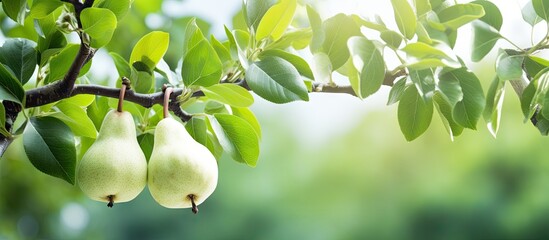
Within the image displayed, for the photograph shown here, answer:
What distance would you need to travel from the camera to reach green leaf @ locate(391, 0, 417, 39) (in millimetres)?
453

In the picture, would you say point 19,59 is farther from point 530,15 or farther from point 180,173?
point 530,15

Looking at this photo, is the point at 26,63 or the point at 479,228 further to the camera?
the point at 479,228

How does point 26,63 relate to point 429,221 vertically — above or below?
above

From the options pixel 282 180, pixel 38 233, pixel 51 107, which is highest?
pixel 51 107

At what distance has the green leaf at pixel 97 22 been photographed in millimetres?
474

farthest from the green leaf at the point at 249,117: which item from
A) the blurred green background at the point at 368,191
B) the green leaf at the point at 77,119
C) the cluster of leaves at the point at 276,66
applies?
the blurred green background at the point at 368,191

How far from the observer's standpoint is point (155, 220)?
18.5ft

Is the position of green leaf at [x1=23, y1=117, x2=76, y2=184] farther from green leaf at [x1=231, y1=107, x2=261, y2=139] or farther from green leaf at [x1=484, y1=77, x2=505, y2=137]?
green leaf at [x1=484, y1=77, x2=505, y2=137]

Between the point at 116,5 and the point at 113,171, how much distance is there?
0.13 metres

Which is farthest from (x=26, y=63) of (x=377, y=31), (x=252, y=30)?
(x=377, y=31)

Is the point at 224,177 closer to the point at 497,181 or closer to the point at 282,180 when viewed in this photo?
the point at 282,180

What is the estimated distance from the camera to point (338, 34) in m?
0.50

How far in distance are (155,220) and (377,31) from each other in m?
5.35

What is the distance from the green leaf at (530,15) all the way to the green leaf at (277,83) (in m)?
0.21
